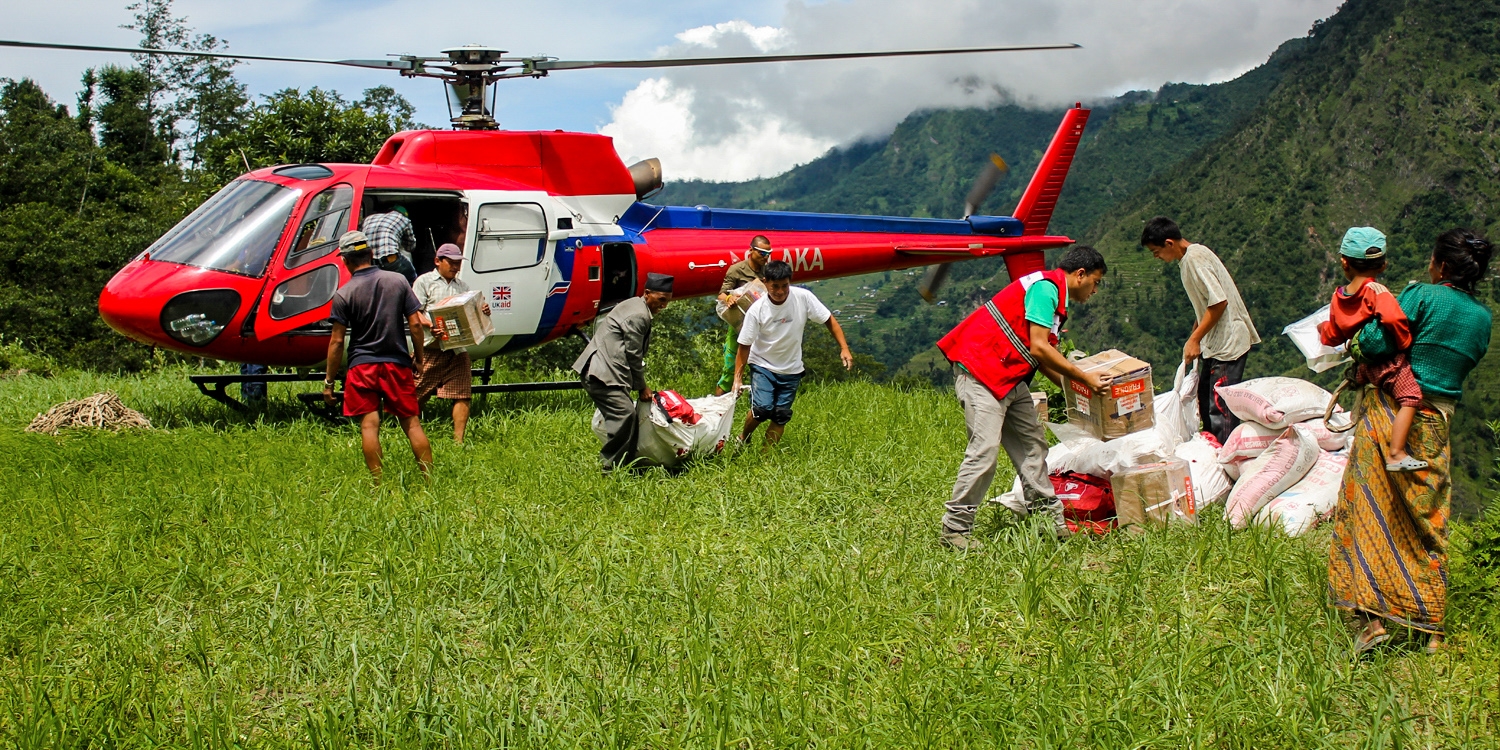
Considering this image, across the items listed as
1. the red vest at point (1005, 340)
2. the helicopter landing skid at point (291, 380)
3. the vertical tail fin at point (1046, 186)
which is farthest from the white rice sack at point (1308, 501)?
the vertical tail fin at point (1046, 186)

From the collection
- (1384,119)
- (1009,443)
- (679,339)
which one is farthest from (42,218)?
(1384,119)

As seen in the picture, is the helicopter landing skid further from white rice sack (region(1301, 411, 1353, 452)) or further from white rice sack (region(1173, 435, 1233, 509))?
white rice sack (region(1301, 411, 1353, 452))

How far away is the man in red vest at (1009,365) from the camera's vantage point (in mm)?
4742

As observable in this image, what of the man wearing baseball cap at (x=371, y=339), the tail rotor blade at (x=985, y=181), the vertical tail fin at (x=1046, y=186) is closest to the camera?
the man wearing baseball cap at (x=371, y=339)

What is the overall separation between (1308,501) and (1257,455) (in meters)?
0.53

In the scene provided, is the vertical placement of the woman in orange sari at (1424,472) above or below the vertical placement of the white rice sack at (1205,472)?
above

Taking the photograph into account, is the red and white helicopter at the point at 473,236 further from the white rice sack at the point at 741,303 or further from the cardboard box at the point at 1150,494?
the cardboard box at the point at 1150,494

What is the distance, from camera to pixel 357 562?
183 inches

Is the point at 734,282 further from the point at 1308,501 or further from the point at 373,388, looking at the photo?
the point at 1308,501

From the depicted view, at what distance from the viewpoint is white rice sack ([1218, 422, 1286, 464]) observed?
546cm

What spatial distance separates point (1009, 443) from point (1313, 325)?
67.1 inches

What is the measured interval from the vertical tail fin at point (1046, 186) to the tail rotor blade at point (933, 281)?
2.39ft

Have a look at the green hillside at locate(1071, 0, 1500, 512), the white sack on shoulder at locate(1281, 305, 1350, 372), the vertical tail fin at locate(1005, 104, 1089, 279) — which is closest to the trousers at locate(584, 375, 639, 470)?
the white sack on shoulder at locate(1281, 305, 1350, 372)

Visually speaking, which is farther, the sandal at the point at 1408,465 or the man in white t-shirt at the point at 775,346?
the man in white t-shirt at the point at 775,346
